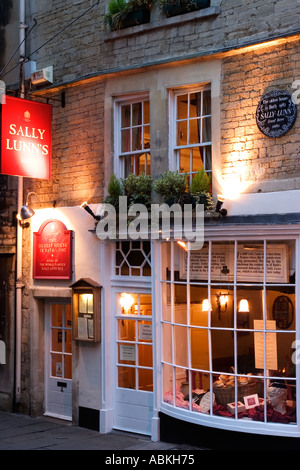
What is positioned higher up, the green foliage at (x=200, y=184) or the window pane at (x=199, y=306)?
the green foliage at (x=200, y=184)

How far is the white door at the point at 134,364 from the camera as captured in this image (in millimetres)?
10555

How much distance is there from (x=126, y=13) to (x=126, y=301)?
4.62 metres

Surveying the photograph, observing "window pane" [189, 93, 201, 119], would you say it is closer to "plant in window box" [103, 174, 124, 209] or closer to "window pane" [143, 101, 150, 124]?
"window pane" [143, 101, 150, 124]

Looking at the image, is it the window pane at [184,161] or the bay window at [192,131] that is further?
the window pane at [184,161]

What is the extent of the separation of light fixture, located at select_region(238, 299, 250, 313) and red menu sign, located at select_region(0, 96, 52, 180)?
4.34 metres

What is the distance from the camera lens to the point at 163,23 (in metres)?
10.4

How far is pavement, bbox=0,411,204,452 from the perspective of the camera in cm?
973

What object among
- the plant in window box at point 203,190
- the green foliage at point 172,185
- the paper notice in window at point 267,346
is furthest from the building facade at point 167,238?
the green foliage at point 172,185

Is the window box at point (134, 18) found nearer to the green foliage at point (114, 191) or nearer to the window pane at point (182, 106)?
the window pane at point (182, 106)

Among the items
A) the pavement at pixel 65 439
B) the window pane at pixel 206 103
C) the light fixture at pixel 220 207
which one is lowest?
the pavement at pixel 65 439

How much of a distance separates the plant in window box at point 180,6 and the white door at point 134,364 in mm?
4364

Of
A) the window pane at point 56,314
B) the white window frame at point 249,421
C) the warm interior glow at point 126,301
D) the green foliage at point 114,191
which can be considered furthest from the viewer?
the window pane at point 56,314

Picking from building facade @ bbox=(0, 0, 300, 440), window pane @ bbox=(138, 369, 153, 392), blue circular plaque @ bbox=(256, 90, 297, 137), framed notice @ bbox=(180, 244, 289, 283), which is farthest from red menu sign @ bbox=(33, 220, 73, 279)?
blue circular plaque @ bbox=(256, 90, 297, 137)
